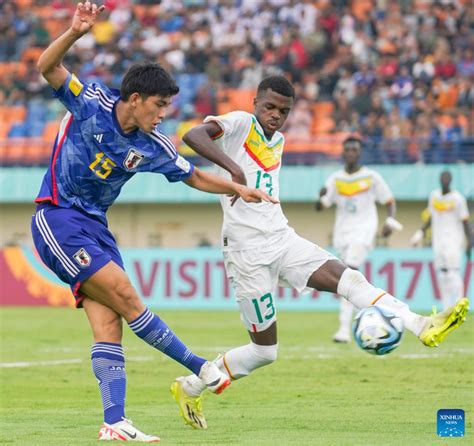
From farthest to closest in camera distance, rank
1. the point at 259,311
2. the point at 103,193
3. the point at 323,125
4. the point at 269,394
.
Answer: the point at 323,125 < the point at 269,394 < the point at 259,311 < the point at 103,193

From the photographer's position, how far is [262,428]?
830cm

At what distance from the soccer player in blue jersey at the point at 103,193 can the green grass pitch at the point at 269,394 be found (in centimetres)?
56

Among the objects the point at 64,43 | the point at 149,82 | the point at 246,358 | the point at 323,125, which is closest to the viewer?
the point at 64,43

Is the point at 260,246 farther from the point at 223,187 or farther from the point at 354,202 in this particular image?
the point at 354,202

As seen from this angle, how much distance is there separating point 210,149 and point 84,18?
4.75ft

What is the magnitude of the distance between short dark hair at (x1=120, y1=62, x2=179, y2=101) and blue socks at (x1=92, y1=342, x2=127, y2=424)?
65.0 inches

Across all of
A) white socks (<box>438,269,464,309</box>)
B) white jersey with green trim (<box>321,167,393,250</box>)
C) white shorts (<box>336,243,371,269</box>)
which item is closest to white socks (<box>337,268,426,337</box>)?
white shorts (<box>336,243,371,269</box>)

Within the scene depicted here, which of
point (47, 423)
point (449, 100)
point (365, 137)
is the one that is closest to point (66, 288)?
point (365, 137)

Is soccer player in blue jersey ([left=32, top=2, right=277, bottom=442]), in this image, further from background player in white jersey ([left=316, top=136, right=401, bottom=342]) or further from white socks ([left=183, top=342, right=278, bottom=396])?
background player in white jersey ([left=316, top=136, right=401, bottom=342])

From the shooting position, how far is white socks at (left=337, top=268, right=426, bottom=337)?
800 cm

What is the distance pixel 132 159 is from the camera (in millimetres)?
7848

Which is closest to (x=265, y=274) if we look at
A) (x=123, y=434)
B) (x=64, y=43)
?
(x=123, y=434)

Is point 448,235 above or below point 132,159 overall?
below

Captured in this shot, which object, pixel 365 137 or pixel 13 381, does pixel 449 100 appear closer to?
pixel 365 137
